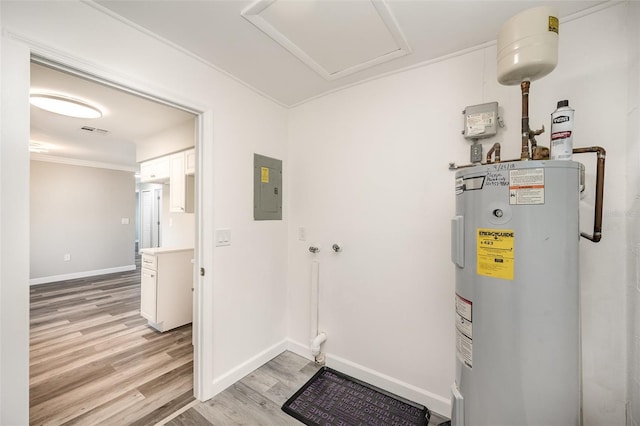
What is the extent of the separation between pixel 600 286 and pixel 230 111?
255 centimetres

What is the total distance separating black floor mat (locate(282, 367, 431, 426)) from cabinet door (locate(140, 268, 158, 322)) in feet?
6.80

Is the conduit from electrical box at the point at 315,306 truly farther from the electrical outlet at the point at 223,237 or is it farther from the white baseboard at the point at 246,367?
the electrical outlet at the point at 223,237

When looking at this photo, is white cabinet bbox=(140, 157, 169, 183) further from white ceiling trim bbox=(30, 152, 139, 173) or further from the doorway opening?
white ceiling trim bbox=(30, 152, 139, 173)

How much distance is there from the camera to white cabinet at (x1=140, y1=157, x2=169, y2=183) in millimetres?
3351

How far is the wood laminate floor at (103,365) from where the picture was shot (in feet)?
5.89

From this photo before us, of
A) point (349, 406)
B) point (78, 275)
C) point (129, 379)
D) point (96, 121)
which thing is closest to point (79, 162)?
point (78, 275)

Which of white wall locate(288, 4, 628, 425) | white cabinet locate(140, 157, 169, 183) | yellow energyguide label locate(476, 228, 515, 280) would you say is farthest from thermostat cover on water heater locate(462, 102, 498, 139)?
white cabinet locate(140, 157, 169, 183)

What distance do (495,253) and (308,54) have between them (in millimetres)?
1649

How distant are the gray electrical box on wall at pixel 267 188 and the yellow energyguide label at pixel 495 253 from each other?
1692mm

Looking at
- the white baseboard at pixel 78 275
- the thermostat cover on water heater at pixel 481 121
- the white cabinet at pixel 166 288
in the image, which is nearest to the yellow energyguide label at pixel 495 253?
the thermostat cover on water heater at pixel 481 121

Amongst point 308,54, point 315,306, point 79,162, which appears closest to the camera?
point 308,54

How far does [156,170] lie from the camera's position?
11.4ft

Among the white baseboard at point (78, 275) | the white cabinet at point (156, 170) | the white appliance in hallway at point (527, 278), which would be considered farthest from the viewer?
the white baseboard at point (78, 275)

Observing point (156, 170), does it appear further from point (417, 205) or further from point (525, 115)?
point (525, 115)
